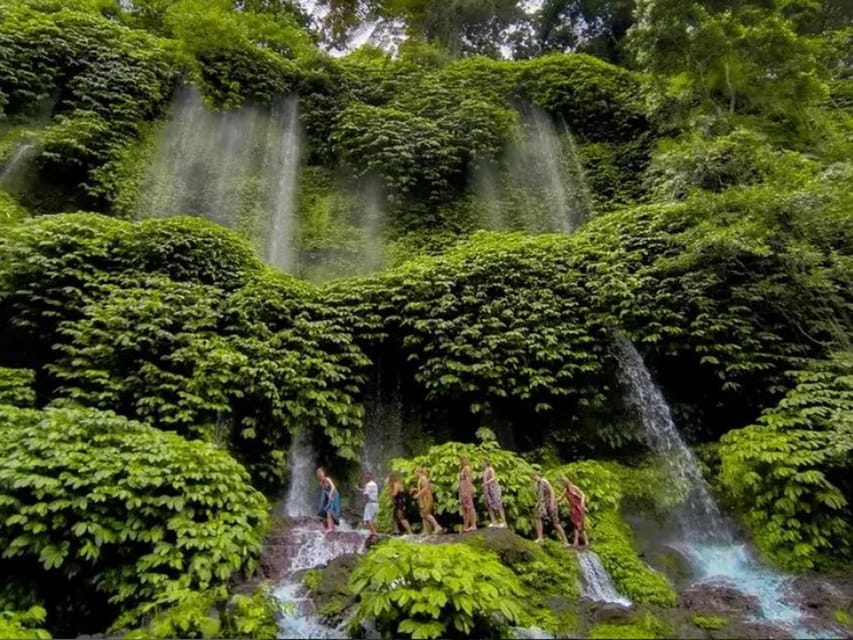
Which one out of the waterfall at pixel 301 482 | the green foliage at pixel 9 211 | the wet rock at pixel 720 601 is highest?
the green foliage at pixel 9 211

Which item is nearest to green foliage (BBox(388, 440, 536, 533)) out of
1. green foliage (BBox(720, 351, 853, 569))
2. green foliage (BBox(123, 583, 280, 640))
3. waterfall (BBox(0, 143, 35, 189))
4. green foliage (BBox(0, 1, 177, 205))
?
green foliage (BBox(123, 583, 280, 640))

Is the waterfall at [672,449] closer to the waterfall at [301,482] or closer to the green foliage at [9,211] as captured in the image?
the waterfall at [301,482]

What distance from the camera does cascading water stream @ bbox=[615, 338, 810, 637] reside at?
292 inches

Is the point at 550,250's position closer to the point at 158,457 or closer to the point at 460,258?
the point at 460,258

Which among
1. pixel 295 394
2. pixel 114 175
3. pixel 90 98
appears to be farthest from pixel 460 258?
pixel 90 98

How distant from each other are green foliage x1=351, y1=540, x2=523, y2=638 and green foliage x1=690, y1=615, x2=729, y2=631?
193 cm

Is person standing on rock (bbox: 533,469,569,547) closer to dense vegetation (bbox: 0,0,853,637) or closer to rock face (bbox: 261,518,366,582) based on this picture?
Result: dense vegetation (bbox: 0,0,853,637)

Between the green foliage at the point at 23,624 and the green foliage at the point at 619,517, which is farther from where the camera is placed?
the green foliage at the point at 619,517

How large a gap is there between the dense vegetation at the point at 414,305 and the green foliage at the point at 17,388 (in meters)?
0.06

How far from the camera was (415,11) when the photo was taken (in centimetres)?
2409

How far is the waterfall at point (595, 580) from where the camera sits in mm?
7184

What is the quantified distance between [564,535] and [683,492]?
3.06 metres

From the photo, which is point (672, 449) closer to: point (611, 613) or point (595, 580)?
point (595, 580)

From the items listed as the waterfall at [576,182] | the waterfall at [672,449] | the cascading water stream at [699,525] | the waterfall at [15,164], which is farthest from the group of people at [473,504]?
the waterfall at [15,164]
